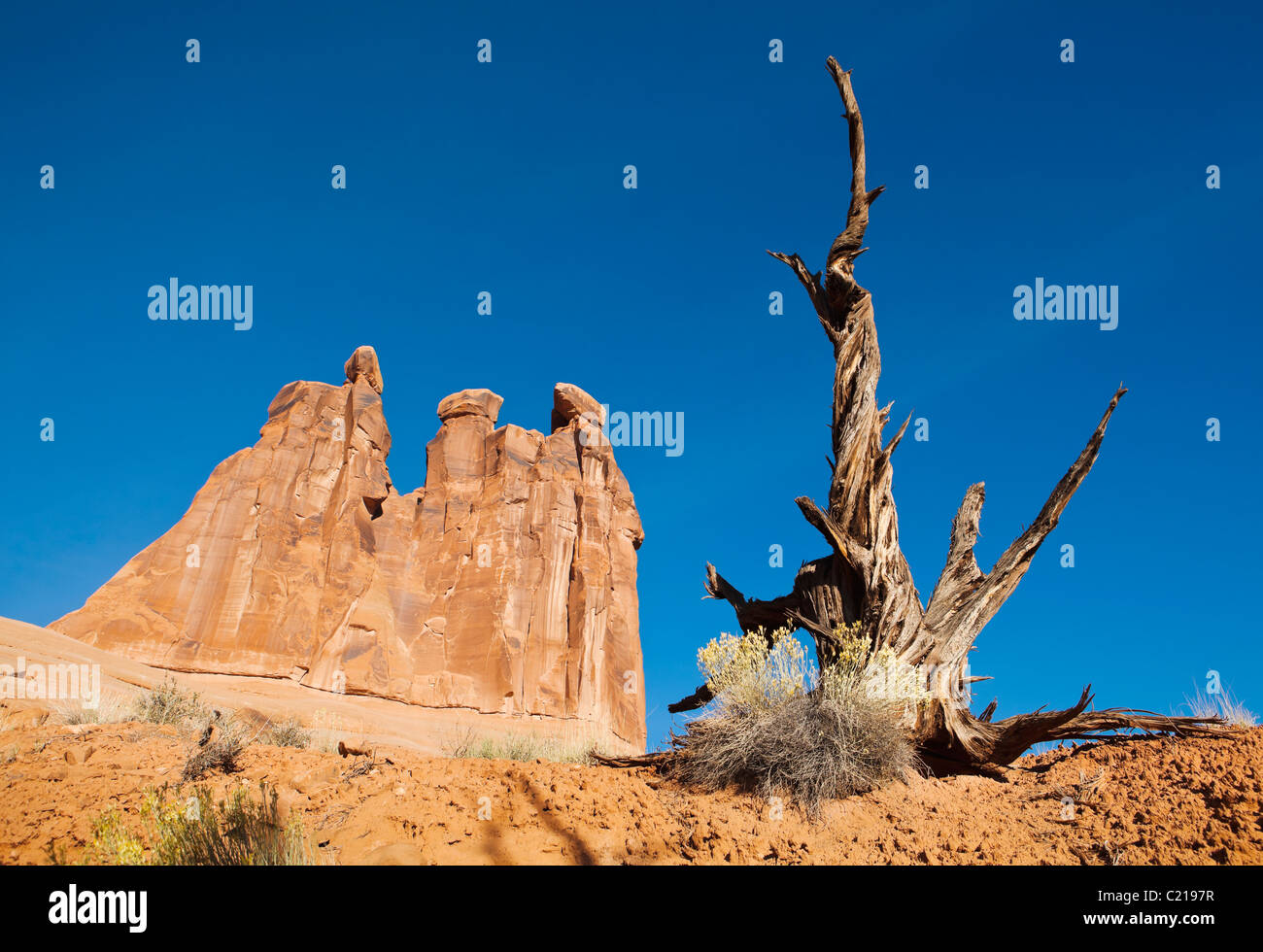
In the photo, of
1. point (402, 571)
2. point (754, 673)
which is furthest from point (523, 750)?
point (402, 571)

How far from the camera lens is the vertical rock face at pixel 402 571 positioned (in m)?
44.3

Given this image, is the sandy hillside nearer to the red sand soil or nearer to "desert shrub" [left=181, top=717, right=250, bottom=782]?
the red sand soil

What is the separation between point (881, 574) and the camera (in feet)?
28.2

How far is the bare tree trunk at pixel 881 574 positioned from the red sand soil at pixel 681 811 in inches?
16.9

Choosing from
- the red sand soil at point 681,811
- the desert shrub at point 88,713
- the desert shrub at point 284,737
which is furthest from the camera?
the desert shrub at point 284,737

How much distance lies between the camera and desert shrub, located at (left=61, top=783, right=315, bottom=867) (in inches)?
193

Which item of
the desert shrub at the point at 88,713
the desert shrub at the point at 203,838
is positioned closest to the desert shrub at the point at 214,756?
the desert shrub at the point at 203,838

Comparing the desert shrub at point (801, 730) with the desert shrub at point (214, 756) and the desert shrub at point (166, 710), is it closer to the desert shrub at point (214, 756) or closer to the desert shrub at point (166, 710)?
the desert shrub at point (214, 756)

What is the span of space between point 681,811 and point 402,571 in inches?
2012

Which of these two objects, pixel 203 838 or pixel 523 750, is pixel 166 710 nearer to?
pixel 523 750

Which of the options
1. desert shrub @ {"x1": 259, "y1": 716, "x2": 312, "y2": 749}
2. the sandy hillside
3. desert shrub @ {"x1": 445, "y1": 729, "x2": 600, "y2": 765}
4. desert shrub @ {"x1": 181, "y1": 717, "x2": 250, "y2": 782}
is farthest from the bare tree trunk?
desert shrub @ {"x1": 259, "y1": 716, "x2": 312, "y2": 749}

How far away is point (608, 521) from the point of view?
199ft
